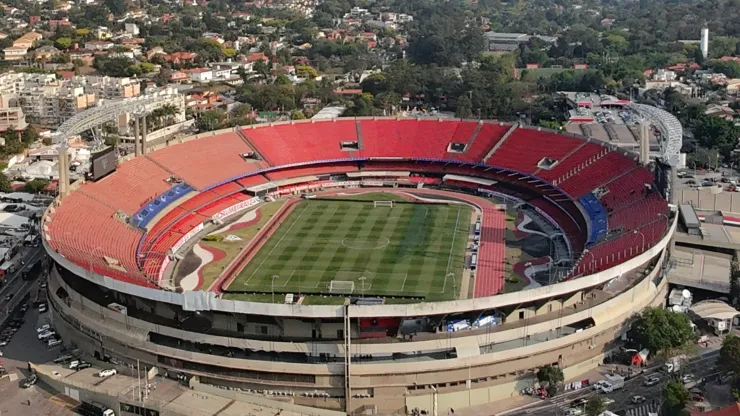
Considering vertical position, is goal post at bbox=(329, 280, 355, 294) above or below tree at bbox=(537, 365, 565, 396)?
above

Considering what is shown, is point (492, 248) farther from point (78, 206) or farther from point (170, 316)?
point (78, 206)

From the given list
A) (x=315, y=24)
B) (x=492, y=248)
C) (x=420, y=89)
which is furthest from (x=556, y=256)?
(x=315, y=24)

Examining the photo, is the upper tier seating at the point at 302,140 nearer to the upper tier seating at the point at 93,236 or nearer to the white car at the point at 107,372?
the upper tier seating at the point at 93,236

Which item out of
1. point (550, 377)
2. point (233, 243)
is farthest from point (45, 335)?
point (550, 377)

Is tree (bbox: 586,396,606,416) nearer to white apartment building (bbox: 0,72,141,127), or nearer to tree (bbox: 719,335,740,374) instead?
tree (bbox: 719,335,740,374)

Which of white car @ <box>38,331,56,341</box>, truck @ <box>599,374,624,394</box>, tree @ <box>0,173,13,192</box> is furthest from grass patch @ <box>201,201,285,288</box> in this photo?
truck @ <box>599,374,624,394</box>

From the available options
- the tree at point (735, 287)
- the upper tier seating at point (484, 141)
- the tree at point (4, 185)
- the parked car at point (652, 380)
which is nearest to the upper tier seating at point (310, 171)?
the upper tier seating at point (484, 141)

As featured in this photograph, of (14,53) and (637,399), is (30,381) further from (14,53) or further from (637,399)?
(14,53)
